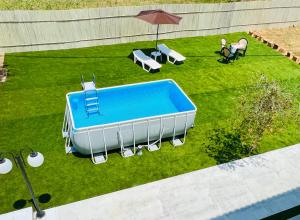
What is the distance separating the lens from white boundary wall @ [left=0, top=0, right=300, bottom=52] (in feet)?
57.0

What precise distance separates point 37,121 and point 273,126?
9.85m

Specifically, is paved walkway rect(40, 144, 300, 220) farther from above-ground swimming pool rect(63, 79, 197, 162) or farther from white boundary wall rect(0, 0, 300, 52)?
white boundary wall rect(0, 0, 300, 52)

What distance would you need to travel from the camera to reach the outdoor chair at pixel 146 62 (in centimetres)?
1710

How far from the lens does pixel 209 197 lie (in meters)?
10.5

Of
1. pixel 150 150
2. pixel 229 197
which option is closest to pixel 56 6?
pixel 150 150

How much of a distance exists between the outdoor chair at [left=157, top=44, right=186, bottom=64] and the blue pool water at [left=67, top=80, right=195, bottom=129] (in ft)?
14.2

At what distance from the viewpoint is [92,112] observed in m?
13.0

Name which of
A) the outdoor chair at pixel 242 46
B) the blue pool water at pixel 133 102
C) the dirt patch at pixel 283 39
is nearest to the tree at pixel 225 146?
the blue pool water at pixel 133 102

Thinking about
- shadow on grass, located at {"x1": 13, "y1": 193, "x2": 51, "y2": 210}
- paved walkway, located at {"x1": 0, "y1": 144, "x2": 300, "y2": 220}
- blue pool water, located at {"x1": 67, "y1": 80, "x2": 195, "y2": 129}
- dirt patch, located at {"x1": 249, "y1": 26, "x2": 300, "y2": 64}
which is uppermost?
blue pool water, located at {"x1": 67, "y1": 80, "x2": 195, "y2": 129}

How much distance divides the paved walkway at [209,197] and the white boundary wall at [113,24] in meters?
11.9

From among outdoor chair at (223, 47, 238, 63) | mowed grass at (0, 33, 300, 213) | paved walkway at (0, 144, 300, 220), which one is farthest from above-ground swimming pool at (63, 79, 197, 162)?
outdoor chair at (223, 47, 238, 63)

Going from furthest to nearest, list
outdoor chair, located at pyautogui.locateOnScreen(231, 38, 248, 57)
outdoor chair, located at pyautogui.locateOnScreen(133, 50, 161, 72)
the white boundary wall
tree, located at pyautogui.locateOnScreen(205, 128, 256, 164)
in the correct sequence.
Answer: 1. outdoor chair, located at pyautogui.locateOnScreen(231, 38, 248, 57)
2. the white boundary wall
3. outdoor chair, located at pyautogui.locateOnScreen(133, 50, 161, 72)
4. tree, located at pyautogui.locateOnScreen(205, 128, 256, 164)

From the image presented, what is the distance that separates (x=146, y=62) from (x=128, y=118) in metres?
5.37

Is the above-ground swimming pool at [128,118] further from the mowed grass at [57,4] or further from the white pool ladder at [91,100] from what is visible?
the mowed grass at [57,4]
